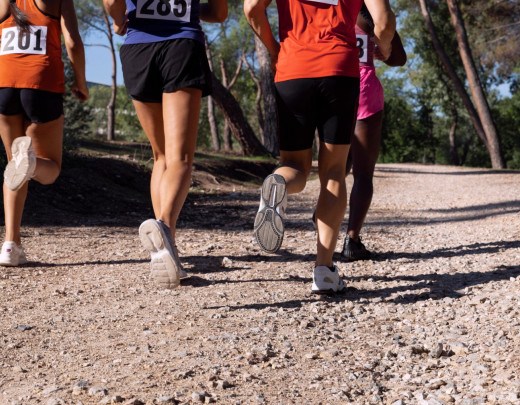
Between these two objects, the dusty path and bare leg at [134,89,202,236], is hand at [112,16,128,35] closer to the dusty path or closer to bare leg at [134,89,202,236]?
bare leg at [134,89,202,236]

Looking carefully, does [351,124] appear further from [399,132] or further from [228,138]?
[399,132]

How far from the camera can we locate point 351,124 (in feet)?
14.5

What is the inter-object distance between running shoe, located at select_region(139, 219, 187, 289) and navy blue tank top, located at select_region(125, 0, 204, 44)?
109cm

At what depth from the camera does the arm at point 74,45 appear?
537 cm

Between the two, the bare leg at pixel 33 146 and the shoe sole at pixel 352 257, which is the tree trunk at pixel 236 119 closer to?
the shoe sole at pixel 352 257

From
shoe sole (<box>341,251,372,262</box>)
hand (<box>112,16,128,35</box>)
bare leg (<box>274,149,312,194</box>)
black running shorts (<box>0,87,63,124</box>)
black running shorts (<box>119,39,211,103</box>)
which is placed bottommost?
shoe sole (<box>341,251,372,262</box>)

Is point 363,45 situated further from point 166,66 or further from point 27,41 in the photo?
point 27,41

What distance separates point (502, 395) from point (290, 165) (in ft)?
6.33

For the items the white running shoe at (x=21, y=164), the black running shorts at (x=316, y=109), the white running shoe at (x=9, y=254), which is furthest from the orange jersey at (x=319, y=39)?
the white running shoe at (x=9, y=254)

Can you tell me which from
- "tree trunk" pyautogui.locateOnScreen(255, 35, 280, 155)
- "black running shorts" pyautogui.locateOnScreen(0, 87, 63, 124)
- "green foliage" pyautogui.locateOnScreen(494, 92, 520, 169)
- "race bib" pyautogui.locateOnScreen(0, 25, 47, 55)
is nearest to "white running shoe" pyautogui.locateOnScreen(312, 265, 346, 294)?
"black running shorts" pyautogui.locateOnScreen(0, 87, 63, 124)

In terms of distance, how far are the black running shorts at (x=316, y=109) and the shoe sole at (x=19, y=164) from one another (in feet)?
5.26

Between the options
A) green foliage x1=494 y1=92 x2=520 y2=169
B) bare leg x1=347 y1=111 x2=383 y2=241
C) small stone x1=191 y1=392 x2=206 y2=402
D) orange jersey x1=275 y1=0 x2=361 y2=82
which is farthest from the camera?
green foliage x1=494 y1=92 x2=520 y2=169

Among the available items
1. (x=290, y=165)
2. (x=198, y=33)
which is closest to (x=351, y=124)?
(x=290, y=165)

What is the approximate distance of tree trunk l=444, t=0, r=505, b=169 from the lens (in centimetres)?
2620
